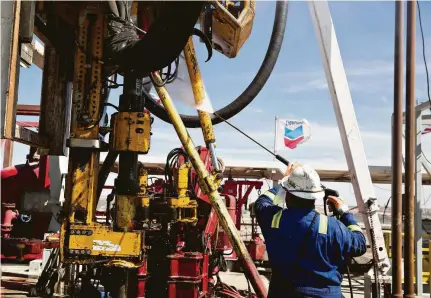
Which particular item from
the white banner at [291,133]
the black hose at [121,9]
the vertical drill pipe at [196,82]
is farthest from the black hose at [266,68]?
the white banner at [291,133]

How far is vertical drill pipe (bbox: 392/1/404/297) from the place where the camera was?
475cm

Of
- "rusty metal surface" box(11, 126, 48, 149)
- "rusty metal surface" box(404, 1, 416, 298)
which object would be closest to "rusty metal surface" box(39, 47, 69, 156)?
"rusty metal surface" box(11, 126, 48, 149)

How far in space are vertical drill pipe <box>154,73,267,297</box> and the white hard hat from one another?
1087 millimetres

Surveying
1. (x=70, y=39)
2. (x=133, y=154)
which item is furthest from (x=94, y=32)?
(x=133, y=154)

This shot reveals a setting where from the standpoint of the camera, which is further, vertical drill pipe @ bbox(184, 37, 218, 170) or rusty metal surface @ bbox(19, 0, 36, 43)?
vertical drill pipe @ bbox(184, 37, 218, 170)

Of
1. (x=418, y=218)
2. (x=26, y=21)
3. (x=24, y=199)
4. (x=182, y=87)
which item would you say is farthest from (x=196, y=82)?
(x=24, y=199)

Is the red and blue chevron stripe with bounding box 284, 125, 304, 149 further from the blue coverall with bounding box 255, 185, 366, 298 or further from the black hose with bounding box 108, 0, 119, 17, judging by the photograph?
the blue coverall with bounding box 255, 185, 366, 298

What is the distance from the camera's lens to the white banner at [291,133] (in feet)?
56.1

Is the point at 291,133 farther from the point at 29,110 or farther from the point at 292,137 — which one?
the point at 29,110

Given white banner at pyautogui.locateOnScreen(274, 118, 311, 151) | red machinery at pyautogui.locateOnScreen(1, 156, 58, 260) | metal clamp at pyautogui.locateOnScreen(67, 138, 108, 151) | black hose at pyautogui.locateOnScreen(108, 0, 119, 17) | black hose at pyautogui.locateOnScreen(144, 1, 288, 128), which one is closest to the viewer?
black hose at pyautogui.locateOnScreen(108, 0, 119, 17)

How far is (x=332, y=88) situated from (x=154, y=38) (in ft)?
7.86

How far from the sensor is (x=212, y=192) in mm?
4602

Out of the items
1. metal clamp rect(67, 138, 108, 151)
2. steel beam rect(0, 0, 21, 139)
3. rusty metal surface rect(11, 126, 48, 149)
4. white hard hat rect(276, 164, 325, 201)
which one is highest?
steel beam rect(0, 0, 21, 139)

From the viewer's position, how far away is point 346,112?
16.8ft
